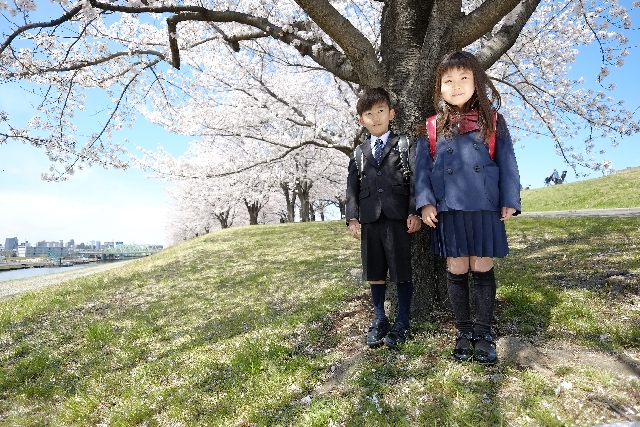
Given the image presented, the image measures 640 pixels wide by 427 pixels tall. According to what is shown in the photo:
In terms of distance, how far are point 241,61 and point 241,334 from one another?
10753 millimetres

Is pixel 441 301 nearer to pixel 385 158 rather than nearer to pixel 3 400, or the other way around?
pixel 385 158

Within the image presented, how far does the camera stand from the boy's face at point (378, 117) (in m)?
4.15

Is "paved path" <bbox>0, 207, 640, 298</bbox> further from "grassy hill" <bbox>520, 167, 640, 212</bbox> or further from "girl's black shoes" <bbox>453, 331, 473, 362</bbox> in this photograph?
"girl's black shoes" <bbox>453, 331, 473, 362</bbox>

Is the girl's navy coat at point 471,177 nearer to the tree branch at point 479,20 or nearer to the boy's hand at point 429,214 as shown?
the boy's hand at point 429,214

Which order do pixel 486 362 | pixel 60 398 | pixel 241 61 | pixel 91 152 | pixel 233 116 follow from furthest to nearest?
pixel 233 116 → pixel 241 61 → pixel 91 152 → pixel 60 398 → pixel 486 362

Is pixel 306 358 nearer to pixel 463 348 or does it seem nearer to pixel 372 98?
pixel 463 348

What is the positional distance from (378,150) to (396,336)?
200 cm

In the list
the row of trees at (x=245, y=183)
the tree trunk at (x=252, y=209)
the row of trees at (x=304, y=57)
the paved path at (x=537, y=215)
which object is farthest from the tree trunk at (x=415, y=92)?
the tree trunk at (x=252, y=209)

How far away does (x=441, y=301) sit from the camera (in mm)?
4727

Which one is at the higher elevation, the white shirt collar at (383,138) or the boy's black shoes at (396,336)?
the white shirt collar at (383,138)

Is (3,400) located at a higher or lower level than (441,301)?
lower

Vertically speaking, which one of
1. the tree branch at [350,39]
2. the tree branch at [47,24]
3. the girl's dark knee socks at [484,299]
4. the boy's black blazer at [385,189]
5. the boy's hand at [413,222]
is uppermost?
the tree branch at [47,24]

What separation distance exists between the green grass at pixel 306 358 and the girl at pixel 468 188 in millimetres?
522

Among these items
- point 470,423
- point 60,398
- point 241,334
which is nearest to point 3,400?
point 60,398
